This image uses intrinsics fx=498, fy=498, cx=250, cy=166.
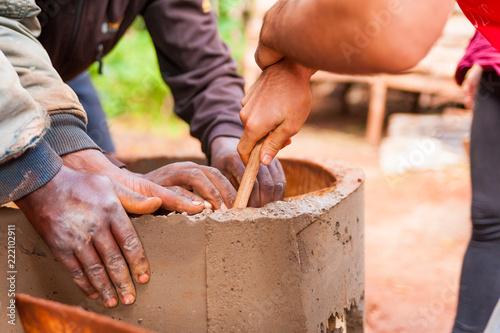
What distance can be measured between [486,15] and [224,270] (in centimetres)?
106

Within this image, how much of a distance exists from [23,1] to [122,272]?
760 millimetres

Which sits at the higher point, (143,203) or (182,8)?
(182,8)

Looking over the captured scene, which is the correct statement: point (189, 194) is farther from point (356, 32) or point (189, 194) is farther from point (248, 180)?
point (356, 32)

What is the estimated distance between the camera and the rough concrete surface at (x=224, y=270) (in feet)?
4.05

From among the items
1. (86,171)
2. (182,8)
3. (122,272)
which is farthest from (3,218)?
(182,8)

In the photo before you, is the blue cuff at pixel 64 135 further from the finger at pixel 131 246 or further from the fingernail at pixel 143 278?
the fingernail at pixel 143 278

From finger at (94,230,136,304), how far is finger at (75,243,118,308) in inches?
0.5

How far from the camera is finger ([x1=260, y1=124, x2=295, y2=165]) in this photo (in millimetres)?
1320

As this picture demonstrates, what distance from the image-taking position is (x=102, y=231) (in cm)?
117

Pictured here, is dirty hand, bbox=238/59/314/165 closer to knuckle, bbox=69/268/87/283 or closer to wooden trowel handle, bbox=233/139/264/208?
wooden trowel handle, bbox=233/139/264/208

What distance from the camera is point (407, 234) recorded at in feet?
12.3

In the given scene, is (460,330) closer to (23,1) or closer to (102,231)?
(102,231)

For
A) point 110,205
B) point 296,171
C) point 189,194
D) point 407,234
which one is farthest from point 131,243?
point 407,234

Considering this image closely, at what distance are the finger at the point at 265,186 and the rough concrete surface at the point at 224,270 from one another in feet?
0.65
